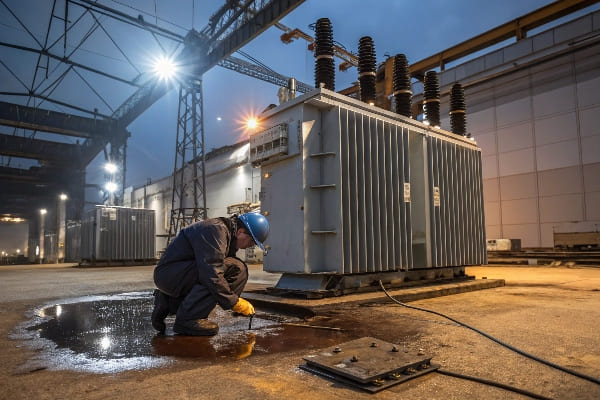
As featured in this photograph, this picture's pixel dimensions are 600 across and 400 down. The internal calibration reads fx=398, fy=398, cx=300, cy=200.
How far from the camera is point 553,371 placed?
212cm

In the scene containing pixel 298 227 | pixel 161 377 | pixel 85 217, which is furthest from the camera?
pixel 85 217

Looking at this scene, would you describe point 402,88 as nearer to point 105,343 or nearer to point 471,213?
point 471,213

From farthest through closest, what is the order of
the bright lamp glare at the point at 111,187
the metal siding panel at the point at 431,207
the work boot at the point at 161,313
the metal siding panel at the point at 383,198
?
1. the bright lamp glare at the point at 111,187
2. the metal siding panel at the point at 431,207
3. the metal siding panel at the point at 383,198
4. the work boot at the point at 161,313

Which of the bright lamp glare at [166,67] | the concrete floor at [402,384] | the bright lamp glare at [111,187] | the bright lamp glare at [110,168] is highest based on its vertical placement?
the bright lamp glare at [166,67]

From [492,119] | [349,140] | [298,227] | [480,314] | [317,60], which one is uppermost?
[492,119]

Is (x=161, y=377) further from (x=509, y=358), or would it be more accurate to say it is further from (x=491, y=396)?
(x=509, y=358)

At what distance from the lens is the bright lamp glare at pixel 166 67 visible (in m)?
20.6

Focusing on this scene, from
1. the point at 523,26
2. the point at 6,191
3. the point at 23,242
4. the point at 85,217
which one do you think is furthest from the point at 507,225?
the point at 23,242

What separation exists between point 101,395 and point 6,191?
39.0 metres

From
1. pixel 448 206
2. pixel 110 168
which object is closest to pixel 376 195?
pixel 448 206

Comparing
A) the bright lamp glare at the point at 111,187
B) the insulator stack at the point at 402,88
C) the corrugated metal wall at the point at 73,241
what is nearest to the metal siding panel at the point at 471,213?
the insulator stack at the point at 402,88

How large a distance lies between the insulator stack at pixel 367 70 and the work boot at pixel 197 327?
13.1 feet

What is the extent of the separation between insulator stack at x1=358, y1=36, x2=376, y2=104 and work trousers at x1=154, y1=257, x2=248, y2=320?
11.9 feet

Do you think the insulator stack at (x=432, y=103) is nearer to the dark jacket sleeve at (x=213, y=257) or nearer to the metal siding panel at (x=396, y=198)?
the metal siding panel at (x=396, y=198)
